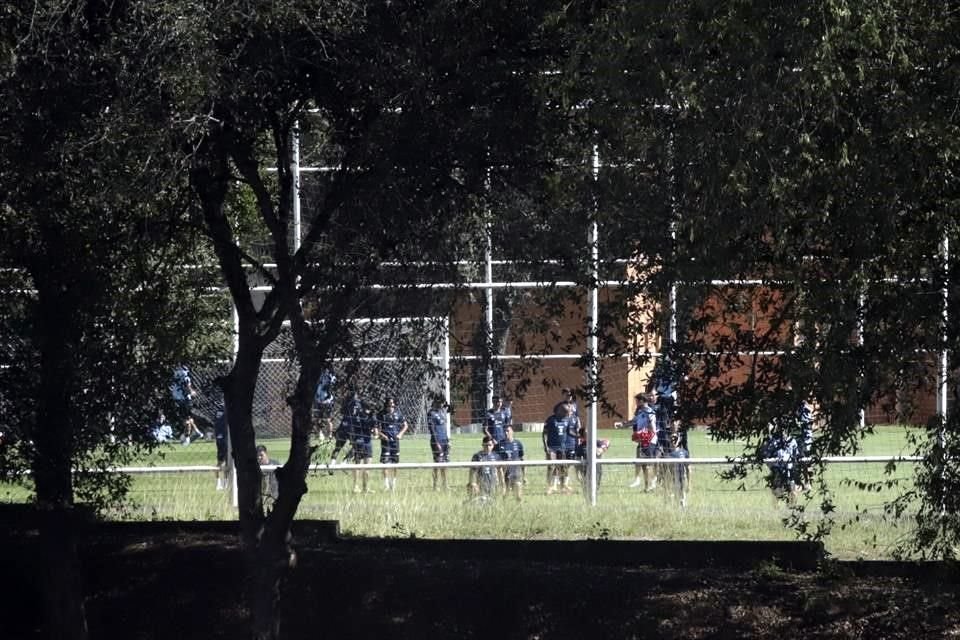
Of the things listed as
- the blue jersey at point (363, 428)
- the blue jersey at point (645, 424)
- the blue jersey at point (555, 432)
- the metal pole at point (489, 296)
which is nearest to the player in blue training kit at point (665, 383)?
the metal pole at point (489, 296)

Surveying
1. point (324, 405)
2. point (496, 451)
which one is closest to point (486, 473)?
point (496, 451)

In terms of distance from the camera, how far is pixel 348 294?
26.1 feet

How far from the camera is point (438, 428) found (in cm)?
1352

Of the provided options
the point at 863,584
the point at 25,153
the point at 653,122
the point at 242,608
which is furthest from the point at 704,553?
the point at 25,153

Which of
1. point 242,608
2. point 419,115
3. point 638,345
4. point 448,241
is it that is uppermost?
point 419,115

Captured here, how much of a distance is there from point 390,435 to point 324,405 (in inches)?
90.8

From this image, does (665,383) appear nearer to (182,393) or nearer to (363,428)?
(363,428)

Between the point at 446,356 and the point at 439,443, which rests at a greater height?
the point at 446,356

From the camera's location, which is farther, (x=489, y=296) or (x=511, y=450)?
(x=511, y=450)

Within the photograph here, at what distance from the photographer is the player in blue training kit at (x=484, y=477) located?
1412cm

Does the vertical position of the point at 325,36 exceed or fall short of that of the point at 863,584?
it exceeds it

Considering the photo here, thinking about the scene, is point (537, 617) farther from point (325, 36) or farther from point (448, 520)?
point (325, 36)

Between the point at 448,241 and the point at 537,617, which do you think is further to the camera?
the point at 537,617

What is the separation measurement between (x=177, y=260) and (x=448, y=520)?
4897 mm
